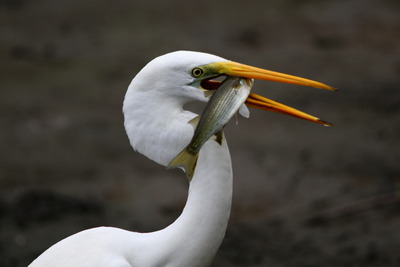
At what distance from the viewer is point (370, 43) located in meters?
7.41

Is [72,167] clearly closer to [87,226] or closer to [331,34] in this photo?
[87,226]

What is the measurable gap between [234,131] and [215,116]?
3.87m

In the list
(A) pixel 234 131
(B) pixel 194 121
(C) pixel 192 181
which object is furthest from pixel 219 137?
(A) pixel 234 131

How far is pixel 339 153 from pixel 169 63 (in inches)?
141

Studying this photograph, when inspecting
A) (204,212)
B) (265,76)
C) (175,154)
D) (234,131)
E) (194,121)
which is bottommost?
(234,131)

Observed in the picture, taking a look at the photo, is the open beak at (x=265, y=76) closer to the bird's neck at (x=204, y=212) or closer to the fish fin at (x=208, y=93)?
the fish fin at (x=208, y=93)

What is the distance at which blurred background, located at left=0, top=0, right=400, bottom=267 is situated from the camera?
16.6ft

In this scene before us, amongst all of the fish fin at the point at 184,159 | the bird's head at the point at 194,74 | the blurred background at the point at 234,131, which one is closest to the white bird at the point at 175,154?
the bird's head at the point at 194,74

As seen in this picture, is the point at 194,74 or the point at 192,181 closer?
the point at 194,74

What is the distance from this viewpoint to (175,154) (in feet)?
8.34

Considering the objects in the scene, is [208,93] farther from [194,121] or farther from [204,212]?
[204,212]

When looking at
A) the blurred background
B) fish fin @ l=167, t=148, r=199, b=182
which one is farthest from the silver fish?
the blurred background

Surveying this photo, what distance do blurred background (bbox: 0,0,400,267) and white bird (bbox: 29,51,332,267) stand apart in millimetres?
2201

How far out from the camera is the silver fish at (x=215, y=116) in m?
2.39
